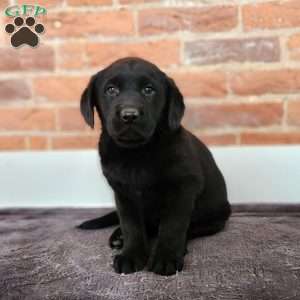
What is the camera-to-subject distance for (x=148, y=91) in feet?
4.61

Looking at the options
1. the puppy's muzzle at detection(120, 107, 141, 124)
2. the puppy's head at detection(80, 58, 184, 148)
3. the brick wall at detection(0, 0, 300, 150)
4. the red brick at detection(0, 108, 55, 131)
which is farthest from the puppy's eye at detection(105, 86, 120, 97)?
the red brick at detection(0, 108, 55, 131)

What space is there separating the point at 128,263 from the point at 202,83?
37.3 inches

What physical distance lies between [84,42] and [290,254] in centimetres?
115

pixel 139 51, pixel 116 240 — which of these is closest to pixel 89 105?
pixel 116 240

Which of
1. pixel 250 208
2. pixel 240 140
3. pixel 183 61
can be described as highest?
pixel 183 61

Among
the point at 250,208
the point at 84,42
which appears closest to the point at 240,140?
the point at 250,208

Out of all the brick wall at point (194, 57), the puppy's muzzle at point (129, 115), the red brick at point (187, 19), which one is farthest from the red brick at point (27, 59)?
the puppy's muzzle at point (129, 115)

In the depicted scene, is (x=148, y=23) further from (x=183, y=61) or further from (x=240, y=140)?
(x=240, y=140)

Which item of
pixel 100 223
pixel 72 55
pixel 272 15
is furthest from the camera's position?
pixel 72 55

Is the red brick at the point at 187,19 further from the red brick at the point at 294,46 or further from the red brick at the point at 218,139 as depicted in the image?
the red brick at the point at 218,139

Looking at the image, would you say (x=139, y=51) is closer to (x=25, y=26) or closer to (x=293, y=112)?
(x=25, y=26)

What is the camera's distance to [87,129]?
6.98 feet

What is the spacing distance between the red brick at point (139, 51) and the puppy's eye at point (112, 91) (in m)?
0.67

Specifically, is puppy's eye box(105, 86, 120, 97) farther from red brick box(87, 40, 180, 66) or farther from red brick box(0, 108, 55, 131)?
red brick box(0, 108, 55, 131)
